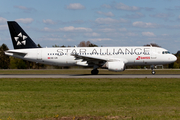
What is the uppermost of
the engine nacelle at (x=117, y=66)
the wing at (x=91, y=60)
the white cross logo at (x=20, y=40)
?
the white cross logo at (x=20, y=40)

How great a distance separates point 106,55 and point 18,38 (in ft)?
47.0

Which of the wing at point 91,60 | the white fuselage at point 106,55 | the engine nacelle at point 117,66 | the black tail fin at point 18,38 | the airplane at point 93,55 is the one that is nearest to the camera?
the engine nacelle at point 117,66

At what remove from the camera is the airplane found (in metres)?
34.4

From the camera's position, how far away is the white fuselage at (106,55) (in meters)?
34.6

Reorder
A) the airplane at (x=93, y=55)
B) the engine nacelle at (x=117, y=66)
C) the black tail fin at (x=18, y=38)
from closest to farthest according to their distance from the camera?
the engine nacelle at (x=117, y=66) → the airplane at (x=93, y=55) → the black tail fin at (x=18, y=38)

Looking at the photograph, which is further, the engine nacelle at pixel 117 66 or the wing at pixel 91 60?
the wing at pixel 91 60

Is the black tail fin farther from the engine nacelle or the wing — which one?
the engine nacelle

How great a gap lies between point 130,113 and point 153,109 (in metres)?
1.44

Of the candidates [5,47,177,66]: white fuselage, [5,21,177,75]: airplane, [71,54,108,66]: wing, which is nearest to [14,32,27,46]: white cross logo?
[5,21,177,75]: airplane

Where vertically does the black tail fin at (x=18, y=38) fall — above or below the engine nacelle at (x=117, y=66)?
above

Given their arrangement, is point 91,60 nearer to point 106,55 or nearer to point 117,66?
point 106,55

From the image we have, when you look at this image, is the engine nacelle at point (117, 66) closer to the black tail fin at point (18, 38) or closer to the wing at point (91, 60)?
the wing at point (91, 60)

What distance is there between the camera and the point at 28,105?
40.2 feet

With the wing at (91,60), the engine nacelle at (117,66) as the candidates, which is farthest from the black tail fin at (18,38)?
the engine nacelle at (117,66)
